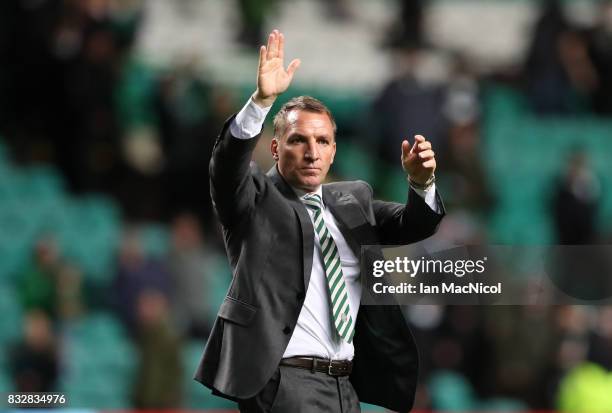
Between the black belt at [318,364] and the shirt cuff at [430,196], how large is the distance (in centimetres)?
53

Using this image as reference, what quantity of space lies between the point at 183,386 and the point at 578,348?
2824 mm

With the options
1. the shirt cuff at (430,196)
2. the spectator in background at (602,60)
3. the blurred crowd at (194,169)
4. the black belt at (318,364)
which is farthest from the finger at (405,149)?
the spectator in background at (602,60)

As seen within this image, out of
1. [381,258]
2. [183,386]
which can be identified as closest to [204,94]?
[183,386]

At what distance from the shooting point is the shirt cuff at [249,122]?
10.7ft

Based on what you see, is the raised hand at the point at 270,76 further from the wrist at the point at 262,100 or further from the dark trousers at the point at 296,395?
the dark trousers at the point at 296,395

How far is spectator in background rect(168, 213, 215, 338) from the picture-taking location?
8836 millimetres

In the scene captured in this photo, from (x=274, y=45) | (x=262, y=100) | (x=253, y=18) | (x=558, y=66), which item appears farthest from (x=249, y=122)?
(x=558, y=66)

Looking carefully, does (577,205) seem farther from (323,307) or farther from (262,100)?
(262,100)

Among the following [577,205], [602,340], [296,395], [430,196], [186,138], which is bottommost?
[296,395]

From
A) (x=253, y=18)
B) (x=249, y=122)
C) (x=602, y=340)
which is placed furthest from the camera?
(x=253, y=18)

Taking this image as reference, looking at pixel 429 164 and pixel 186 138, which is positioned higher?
pixel 186 138

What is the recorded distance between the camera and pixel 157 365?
8500 millimetres

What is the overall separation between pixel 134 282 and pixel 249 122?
5742 mm

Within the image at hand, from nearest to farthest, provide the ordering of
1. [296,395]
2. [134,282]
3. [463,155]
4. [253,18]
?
[296,395]
[134,282]
[463,155]
[253,18]
